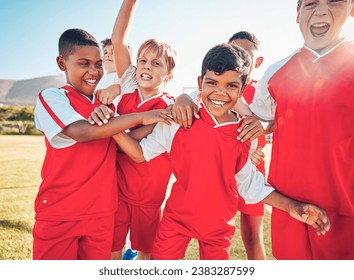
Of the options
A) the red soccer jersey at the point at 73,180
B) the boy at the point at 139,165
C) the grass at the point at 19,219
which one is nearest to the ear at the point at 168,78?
the boy at the point at 139,165

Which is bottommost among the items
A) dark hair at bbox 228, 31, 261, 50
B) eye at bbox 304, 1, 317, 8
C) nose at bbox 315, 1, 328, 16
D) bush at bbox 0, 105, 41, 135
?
bush at bbox 0, 105, 41, 135

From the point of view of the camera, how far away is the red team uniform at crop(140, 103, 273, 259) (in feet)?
6.07

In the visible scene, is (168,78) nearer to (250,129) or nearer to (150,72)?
(150,72)

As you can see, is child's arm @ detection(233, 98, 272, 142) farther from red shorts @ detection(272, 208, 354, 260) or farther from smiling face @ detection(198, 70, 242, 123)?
red shorts @ detection(272, 208, 354, 260)

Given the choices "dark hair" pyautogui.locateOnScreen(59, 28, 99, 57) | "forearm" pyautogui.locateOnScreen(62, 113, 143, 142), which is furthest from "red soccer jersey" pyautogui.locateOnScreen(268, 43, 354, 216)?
"dark hair" pyautogui.locateOnScreen(59, 28, 99, 57)

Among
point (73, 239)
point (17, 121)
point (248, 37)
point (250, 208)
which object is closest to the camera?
point (73, 239)

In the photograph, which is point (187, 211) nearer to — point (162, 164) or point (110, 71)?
point (162, 164)

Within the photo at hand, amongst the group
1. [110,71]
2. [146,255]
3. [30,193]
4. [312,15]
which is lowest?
[30,193]

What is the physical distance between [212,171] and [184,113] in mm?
363

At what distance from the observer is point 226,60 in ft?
6.03

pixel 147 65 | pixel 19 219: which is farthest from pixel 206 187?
pixel 19 219

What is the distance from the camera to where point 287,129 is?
178cm
